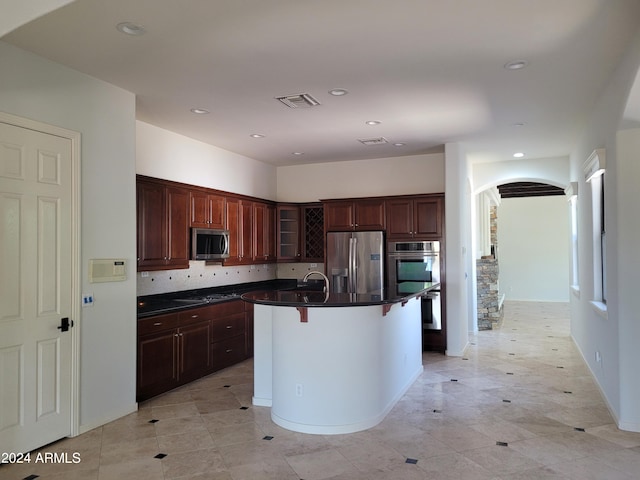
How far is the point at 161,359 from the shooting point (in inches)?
190

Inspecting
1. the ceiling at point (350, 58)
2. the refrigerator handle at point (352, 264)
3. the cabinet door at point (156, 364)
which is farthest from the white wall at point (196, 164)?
the cabinet door at point (156, 364)

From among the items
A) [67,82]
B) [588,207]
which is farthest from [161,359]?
[588,207]

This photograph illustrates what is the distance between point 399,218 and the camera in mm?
7109

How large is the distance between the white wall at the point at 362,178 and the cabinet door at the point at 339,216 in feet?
1.62

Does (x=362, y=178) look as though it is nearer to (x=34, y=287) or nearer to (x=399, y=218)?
(x=399, y=218)

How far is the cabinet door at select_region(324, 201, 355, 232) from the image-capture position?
7.40 metres

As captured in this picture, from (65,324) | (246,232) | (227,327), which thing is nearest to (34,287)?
(65,324)

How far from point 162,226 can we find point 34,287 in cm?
187

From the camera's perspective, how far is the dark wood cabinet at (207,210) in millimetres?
5855

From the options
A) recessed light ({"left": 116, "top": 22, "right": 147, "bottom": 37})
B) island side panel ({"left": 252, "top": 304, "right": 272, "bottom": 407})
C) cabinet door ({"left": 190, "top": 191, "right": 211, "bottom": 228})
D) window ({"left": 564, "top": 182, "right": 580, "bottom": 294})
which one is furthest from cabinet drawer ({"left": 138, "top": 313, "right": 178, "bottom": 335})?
window ({"left": 564, "top": 182, "right": 580, "bottom": 294})

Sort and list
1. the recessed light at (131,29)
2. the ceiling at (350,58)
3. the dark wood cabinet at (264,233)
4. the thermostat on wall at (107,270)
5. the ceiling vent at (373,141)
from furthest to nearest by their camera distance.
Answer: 1. the dark wood cabinet at (264,233)
2. the ceiling vent at (373,141)
3. the thermostat on wall at (107,270)
4. the recessed light at (131,29)
5. the ceiling at (350,58)

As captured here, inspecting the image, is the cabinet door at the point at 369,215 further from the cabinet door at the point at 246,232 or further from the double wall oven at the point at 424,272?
the cabinet door at the point at 246,232

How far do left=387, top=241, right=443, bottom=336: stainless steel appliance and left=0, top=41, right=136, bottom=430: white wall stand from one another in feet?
12.3

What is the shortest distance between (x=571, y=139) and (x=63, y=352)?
644 cm
